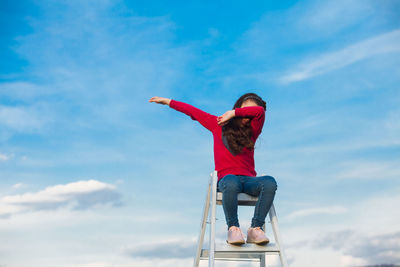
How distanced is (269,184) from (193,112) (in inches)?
48.5

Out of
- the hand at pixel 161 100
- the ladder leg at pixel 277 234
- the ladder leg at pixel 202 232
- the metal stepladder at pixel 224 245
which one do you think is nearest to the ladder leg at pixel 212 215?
the metal stepladder at pixel 224 245

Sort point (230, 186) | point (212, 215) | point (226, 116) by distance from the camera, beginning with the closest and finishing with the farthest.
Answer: point (230, 186)
point (212, 215)
point (226, 116)

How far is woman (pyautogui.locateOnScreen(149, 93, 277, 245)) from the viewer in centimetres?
415

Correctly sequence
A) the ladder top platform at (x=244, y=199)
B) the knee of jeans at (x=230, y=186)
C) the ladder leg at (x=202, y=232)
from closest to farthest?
the knee of jeans at (x=230, y=186)
the ladder top platform at (x=244, y=199)
the ladder leg at (x=202, y=232)

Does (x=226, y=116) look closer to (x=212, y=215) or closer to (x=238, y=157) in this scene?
(x=238, y=157)

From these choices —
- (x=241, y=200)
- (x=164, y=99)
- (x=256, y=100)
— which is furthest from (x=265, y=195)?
(x=164, y=99)

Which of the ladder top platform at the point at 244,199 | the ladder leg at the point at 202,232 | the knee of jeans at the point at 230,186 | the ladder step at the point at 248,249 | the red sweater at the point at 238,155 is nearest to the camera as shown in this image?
the ladder step at the point at 248,249

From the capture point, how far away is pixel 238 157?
4.49 meters

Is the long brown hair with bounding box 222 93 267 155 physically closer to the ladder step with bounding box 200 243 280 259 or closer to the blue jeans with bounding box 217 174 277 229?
the blue jeans with bounding box 217 174 277 229

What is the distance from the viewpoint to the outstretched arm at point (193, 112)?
4.78 meters

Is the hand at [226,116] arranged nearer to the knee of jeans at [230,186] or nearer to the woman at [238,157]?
the woman at [238,157]

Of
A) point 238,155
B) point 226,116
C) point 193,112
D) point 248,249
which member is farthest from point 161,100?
point 248,249

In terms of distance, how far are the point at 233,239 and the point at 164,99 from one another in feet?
6.06

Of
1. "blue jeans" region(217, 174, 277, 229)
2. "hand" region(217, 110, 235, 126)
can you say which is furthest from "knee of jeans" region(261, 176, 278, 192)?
"hand" region(217, 110, 235, 126)
